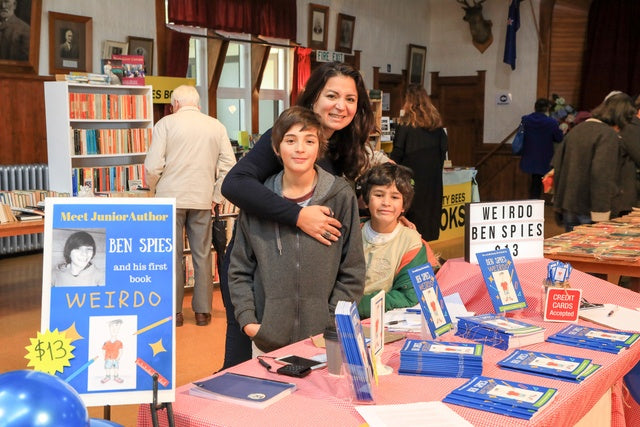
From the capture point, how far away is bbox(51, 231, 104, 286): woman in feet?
5.67

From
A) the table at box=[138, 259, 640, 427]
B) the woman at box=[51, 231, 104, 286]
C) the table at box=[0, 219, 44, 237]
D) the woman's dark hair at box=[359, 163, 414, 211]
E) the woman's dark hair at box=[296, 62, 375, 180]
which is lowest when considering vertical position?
the table at box=[0, 219, 44, 237]

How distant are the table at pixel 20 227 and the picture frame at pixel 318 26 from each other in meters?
6.83

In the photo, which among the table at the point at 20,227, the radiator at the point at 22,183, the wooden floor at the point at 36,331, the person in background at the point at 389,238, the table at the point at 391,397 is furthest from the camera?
the radiator at the point at 22,183

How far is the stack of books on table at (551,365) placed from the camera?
2.11 m

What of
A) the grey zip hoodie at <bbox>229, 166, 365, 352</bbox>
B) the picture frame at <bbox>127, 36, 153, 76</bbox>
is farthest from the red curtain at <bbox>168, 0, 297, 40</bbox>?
the grey zip hoodie at <bbox>229, 166, 365, 352</bbox>

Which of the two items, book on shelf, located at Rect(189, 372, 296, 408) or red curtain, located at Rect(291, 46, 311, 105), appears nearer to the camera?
book on shelf, located at Rect(189, 372, 296, 408)

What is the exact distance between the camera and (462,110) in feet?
46.2

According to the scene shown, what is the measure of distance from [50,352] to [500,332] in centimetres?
136

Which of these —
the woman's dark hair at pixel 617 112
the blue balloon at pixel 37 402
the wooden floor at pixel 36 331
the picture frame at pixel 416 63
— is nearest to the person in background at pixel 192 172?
the wooden floor at pixel 36 331

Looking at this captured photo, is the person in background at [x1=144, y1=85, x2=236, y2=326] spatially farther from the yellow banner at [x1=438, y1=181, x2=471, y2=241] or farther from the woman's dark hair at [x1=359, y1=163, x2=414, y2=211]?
the yellow banner at [x1=438, y1=181, x2=471, y2=241]

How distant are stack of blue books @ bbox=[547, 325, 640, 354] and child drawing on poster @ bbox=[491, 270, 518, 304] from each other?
229 millimetres

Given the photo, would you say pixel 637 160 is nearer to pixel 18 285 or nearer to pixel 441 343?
pixel 441 343

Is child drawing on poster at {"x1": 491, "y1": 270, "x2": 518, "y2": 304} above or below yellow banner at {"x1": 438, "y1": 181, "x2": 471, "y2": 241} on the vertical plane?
above

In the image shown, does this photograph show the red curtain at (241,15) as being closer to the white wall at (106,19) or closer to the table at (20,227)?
the white wall at (106,19)
